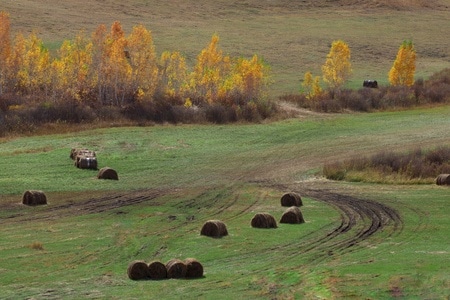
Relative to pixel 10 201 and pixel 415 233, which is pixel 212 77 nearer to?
pixel 10 201

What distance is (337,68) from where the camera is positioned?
Answer: 91562 millimetres

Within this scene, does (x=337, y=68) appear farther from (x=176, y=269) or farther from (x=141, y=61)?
(x=176, y=269)

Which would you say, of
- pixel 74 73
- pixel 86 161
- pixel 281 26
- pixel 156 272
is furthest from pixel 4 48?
pixel 156 272

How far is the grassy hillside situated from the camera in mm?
103688

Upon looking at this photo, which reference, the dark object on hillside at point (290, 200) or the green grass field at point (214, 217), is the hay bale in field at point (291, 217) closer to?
the green grass field at point (214, 217)

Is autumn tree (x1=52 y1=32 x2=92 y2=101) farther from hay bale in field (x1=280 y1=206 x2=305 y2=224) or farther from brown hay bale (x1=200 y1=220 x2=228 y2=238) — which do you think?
brown hay bale (x1=200 y1=220 x2=228 y2=238)

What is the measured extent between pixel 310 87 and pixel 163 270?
62409mm

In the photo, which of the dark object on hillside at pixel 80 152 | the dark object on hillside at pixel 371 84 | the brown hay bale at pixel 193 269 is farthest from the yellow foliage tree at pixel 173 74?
the brown hay bale at pixel 193 269

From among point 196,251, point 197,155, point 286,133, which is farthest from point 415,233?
point 286,133

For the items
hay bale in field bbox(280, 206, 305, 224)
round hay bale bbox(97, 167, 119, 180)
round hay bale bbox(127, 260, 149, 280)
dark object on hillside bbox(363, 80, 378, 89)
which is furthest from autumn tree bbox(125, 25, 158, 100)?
round hay bale bbox(127, 260, 149, 280)

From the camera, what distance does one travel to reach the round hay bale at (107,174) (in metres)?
49.1

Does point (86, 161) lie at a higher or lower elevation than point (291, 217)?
lower

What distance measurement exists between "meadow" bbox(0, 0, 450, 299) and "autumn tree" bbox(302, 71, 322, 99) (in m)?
1.42

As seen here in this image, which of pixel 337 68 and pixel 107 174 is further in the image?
pixel 337 68
